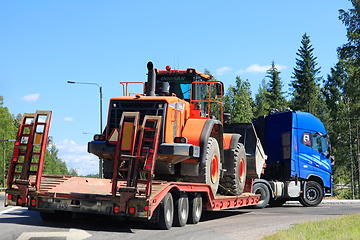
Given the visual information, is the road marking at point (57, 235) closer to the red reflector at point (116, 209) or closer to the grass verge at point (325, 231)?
the red reflector at point (116, 209)

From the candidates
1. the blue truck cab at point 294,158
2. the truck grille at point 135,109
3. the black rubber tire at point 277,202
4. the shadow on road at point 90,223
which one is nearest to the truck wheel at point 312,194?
the blue truck cab at point 294,158

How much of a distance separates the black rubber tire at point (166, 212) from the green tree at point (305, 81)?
4445 centimetres

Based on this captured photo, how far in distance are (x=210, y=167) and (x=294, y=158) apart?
27.4ft

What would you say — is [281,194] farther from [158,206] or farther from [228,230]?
[158,206]

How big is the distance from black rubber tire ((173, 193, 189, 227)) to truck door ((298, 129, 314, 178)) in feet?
32.6

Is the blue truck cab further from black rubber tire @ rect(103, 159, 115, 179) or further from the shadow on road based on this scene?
the shadow on road

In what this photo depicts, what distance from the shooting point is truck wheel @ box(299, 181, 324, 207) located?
798 inches

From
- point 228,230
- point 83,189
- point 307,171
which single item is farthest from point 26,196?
point 307,171

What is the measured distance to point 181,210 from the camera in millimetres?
10719

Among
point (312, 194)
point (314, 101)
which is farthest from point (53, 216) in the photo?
point (314, 101)

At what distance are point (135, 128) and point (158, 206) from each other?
184cm

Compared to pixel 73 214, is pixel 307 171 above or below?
above

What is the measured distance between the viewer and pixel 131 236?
9.07m

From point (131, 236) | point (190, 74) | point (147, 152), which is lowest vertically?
point (131, 236)
